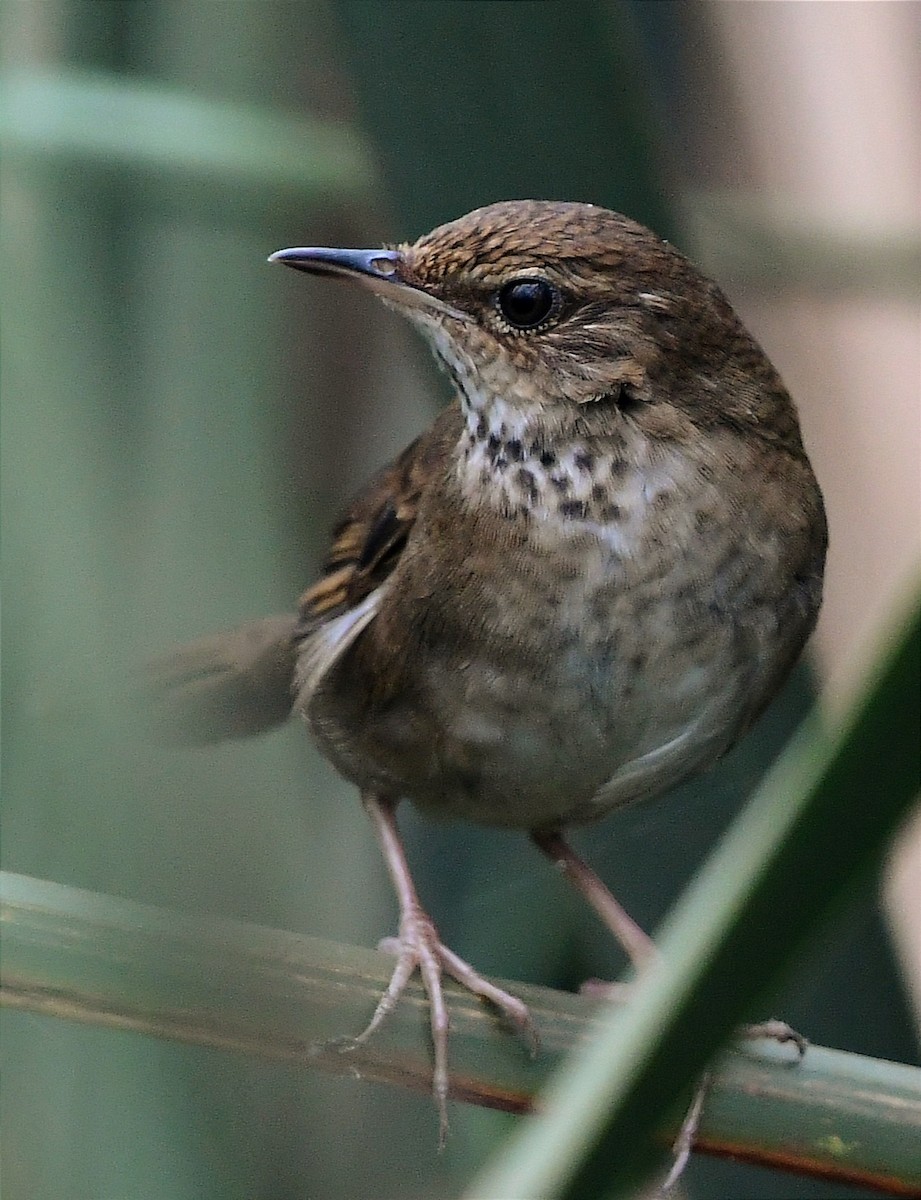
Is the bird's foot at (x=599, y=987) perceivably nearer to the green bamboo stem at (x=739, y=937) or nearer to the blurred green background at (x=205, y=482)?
the blurred green background at (x=205, y=482)

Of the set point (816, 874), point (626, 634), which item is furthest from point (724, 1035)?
point (626, 634)

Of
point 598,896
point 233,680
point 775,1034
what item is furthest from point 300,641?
point 775,1034

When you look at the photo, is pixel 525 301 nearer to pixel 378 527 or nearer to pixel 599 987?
pixel 378 527

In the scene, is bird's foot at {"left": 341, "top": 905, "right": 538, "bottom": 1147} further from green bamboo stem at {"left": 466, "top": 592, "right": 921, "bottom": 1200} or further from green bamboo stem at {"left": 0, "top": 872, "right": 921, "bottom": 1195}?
green bamboo stem at {"left": 466, "top": 592, "right": 921, "bottom": 1200}

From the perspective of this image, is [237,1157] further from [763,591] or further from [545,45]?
[545,45]

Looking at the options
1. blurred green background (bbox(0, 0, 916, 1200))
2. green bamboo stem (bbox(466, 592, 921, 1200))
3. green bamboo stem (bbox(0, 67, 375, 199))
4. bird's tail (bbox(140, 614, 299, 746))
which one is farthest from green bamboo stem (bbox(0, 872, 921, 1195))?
green bamboo stem (bbox(0, 67, 375, 199))

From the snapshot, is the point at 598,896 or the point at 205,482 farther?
the point at 598,896
